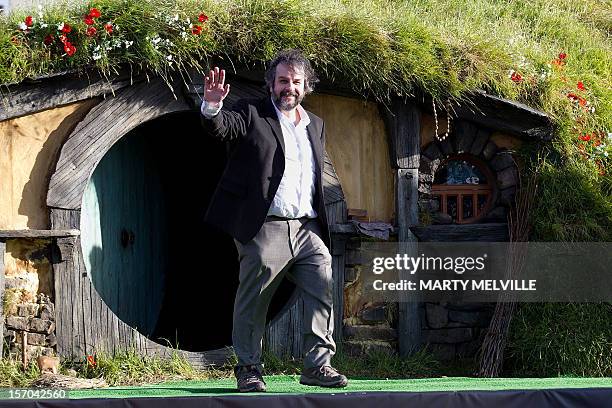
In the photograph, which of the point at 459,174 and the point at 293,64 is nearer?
the point at 293,64

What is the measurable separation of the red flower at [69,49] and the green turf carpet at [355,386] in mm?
2442

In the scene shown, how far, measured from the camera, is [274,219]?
5828mm

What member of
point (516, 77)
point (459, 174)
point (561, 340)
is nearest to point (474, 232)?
point (459, 174)

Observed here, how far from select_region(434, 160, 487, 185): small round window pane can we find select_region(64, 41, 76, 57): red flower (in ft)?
9.84

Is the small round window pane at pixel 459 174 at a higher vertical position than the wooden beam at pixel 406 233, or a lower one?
higher

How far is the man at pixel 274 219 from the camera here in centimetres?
577

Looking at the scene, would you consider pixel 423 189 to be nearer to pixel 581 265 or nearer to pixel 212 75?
pixel 581 265

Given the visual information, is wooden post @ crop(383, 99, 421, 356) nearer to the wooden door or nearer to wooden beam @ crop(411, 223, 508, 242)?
wooden beam @ crop(411, 223, 508, 242)

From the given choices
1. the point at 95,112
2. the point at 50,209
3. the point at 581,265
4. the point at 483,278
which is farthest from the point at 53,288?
the point at 581,265

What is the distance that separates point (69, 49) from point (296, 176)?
8.54ft

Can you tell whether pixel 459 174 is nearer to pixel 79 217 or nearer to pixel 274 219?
pixel 79 217

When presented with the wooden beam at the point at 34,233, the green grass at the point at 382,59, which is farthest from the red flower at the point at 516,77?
the wooden beam at the point at 34,233

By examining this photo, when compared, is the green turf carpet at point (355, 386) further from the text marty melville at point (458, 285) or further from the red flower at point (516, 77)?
the red flower at point (516, 77)

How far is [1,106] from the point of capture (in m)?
7.70
